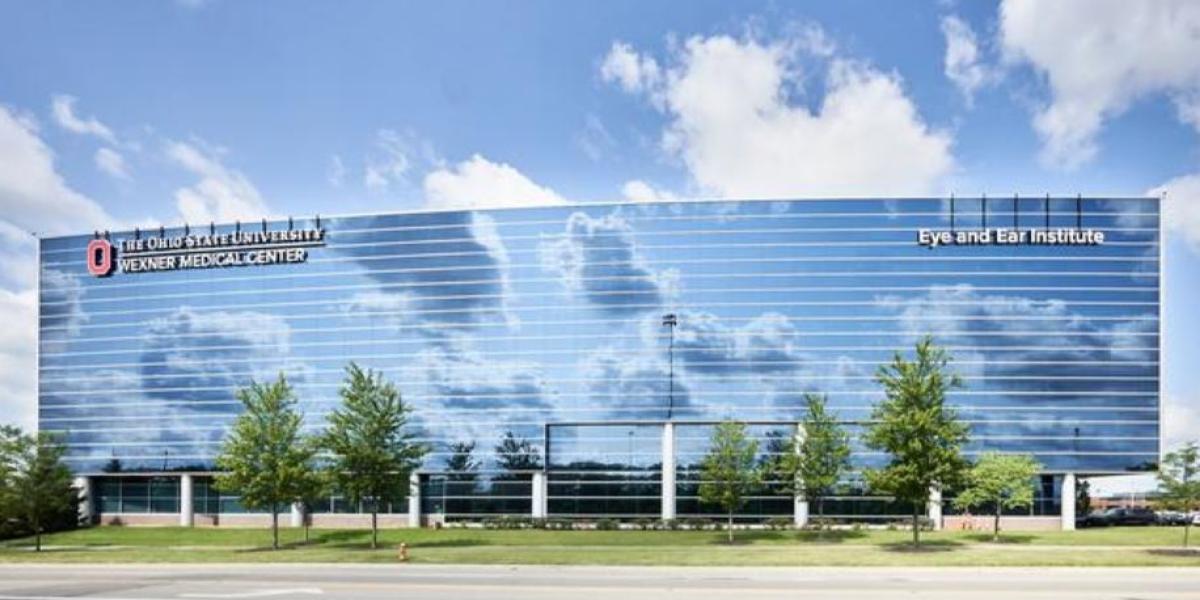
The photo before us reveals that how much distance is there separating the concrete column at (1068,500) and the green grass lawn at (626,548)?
889 cm

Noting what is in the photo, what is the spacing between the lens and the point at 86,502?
7719 centimetres

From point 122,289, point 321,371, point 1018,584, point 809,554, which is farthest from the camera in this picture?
point 122,289

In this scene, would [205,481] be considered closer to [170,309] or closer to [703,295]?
[170,309]

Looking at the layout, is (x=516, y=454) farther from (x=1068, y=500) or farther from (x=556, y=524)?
(x=1068, y=500)

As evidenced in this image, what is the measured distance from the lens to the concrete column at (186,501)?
74.7 m

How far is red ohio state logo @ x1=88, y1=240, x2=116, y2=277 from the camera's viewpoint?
78.0 metres

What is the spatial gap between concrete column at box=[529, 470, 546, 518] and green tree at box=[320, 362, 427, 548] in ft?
78.7

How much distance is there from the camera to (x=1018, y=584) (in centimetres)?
2455

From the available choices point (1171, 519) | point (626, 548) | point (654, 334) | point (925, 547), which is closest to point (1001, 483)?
point (925, 547)

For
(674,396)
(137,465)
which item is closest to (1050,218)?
(674,396)

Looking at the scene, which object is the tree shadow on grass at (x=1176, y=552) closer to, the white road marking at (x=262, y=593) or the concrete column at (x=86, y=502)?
the white road marking at (x=262, y=593)

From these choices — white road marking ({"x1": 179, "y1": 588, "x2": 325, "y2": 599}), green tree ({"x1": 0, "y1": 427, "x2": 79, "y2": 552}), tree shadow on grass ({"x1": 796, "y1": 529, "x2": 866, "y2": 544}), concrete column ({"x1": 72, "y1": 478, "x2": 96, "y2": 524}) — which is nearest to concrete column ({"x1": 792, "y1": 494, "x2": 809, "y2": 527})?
tree shadow on grass ({"x1": 796, "y1": 529, "x2": 866, "y2": 544})

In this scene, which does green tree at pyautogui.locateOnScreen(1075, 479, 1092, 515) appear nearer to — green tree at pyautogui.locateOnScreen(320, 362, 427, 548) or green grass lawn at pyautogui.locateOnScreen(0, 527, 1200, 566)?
green grass lawn at pyautogui.locateOnScreen(0, 527, 1200, 566)

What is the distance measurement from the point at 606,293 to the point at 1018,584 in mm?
47183
